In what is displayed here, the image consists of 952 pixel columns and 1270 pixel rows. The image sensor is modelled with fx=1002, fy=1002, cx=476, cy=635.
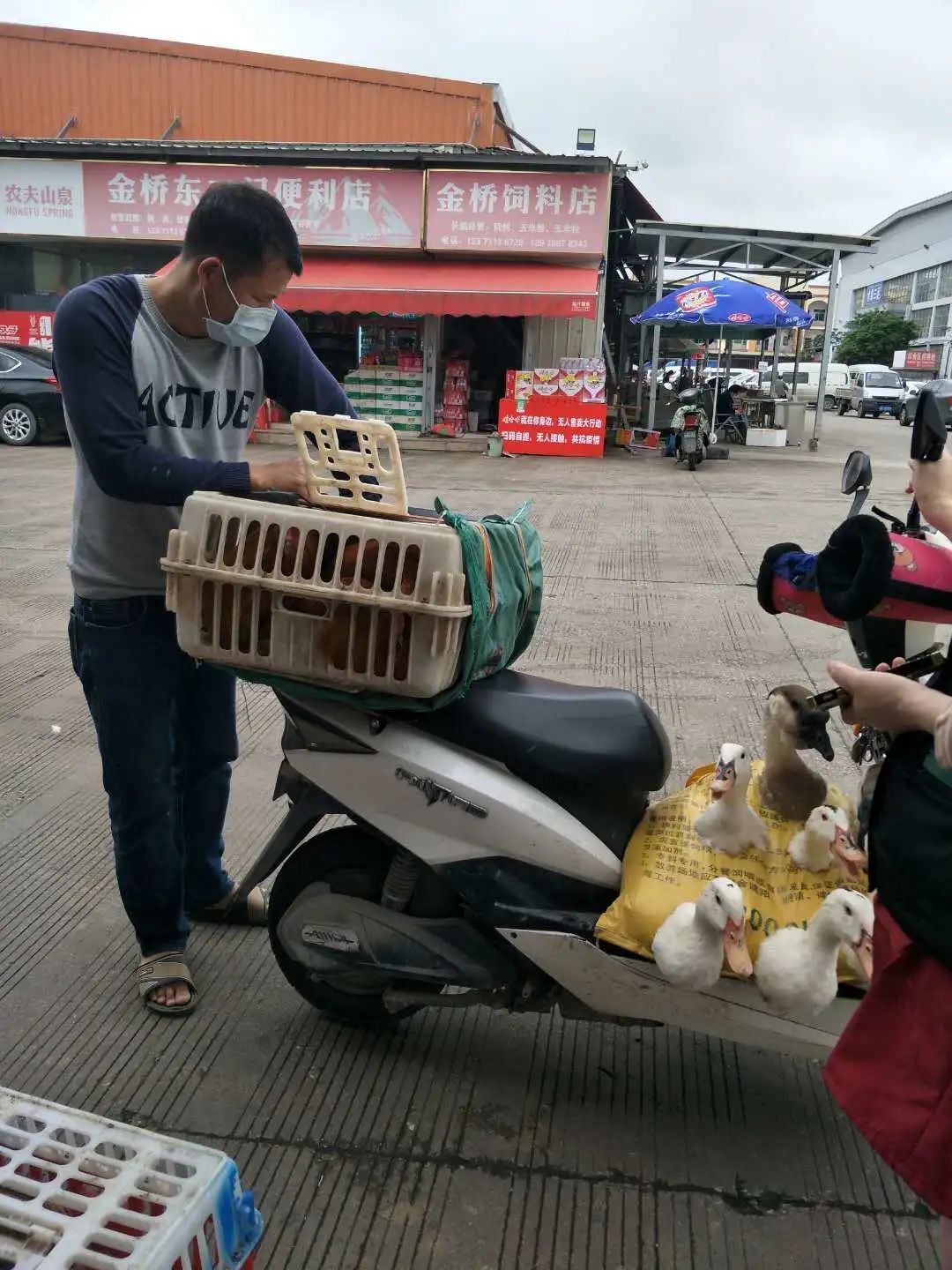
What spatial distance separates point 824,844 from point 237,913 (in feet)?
5.67

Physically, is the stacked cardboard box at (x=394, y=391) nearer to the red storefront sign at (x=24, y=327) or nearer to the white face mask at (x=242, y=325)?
the red storefront sign at (x=24, y=327)

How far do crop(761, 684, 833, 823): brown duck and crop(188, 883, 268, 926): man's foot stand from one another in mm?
1565

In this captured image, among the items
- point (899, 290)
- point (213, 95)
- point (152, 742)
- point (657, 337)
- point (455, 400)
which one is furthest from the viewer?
point (899, 290)

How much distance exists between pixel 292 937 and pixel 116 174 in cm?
1595

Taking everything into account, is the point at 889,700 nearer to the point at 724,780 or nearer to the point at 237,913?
the point at 724,780

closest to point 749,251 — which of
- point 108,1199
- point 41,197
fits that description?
point 41,197

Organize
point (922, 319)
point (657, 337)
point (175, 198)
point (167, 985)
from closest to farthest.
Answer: point (167, 985) → point (175, 198) → point (657, 337) → point (922, 319)

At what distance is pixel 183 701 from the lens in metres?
2.68

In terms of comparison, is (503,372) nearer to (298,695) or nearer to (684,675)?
(684,675)

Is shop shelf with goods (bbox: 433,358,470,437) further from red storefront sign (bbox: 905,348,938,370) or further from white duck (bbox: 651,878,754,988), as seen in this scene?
red storefront sign (bbox: 905,348,938,370)

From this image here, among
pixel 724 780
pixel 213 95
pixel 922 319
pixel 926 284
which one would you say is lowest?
pixel 724 780

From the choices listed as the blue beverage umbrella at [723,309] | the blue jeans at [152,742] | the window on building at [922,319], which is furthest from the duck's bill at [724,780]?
the window on building at [922,319]

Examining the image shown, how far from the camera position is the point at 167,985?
8.43 feet

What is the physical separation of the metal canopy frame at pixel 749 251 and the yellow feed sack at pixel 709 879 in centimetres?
1497
